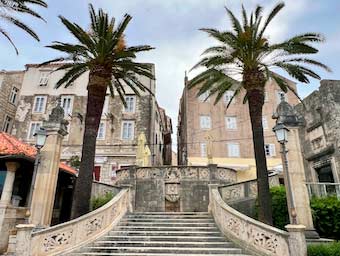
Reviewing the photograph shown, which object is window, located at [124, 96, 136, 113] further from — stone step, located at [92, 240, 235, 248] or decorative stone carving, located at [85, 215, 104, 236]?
stone step, located at [92, 240, 235, 248]

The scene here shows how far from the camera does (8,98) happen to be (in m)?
28.7

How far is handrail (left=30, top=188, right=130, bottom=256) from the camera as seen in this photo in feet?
26.9

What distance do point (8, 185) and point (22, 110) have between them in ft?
64.1

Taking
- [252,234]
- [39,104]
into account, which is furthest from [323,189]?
[39,104]

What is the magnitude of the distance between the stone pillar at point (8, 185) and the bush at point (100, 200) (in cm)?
383

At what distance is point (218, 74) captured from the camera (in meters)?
14.0

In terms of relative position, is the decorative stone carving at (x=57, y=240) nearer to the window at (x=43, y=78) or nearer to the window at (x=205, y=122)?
the window at (x=205, y=122)

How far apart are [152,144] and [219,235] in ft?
61.7

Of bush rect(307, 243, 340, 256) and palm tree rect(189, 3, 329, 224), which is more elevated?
palm tree rect(189, 3, 329, 224)

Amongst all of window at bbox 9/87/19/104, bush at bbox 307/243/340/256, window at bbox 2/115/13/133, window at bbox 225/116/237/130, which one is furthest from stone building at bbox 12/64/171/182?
bush at bbox 307/243/340/256

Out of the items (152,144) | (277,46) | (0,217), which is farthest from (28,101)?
(277,46)

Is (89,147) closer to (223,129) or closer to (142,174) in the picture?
(142,174)

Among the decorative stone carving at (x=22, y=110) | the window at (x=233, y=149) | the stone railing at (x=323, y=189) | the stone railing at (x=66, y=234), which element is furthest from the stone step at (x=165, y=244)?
the decorative stone carving at (x=22, y=110)

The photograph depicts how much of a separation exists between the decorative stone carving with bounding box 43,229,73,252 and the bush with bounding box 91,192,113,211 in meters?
4.74
